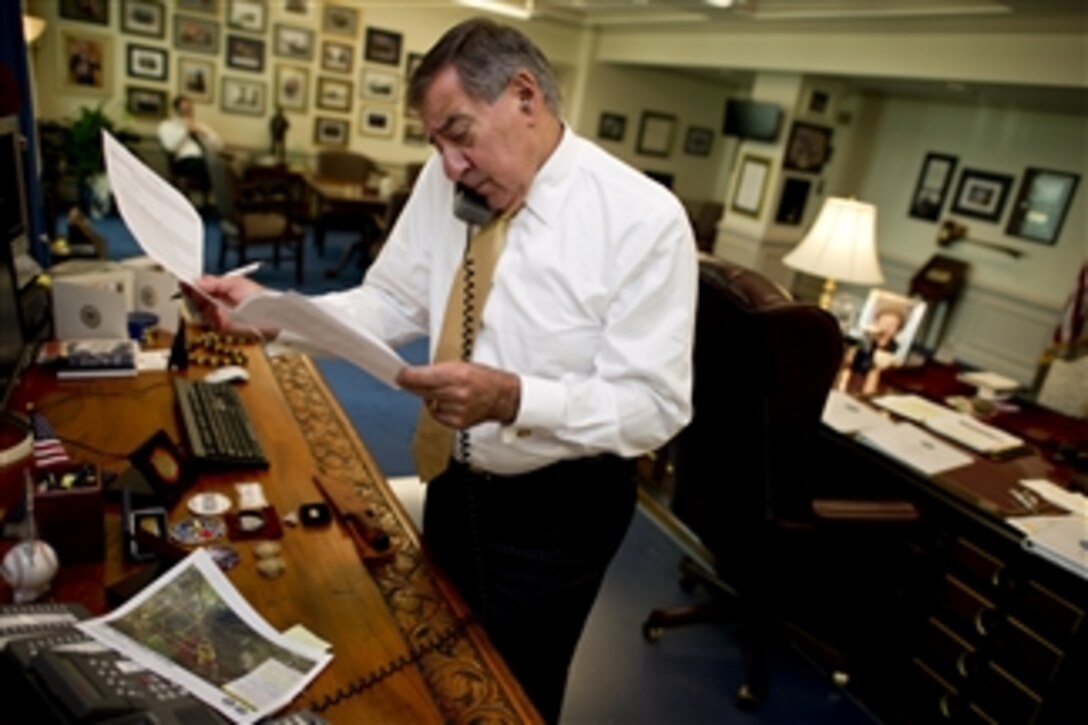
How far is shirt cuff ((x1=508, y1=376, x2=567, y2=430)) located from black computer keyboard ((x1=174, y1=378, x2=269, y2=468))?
0.67 meters

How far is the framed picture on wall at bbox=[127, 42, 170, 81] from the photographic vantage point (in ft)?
23.5

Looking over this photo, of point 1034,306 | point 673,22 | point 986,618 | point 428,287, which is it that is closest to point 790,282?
point 1034,306

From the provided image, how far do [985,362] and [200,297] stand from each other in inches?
290

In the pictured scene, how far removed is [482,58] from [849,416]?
1.80 meters

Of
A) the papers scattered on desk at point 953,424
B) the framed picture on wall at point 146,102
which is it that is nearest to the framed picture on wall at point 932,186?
the papers scattered on desk at point 953,424

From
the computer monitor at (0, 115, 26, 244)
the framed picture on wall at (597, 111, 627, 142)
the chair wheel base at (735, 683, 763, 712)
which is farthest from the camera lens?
the framed picture on wall at (597, 111, 627, 142)

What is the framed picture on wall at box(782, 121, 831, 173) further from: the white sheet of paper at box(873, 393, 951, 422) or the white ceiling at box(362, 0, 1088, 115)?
the white sheet of paper at box(873, 393, 951, 422)

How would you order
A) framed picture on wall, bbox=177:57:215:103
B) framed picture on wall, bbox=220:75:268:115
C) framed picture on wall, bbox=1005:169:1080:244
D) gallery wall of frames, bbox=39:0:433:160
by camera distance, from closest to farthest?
framed picture on wall, bbox=1005:169:1080:244 < gallery wall of frames, bbox=39:0:433:160 < framed picture on wall, bbox=177:57:215:103 < framed picture on wall, bbox=220:75:268:115

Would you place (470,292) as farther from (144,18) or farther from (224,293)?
(144,18)

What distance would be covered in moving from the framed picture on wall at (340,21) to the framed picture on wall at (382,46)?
177 millimetres

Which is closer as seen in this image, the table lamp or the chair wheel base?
the chair wheel base

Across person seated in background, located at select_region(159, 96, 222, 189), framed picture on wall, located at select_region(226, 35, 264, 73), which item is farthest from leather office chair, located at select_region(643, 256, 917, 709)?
framed picture on wall, located at select_region(226, 35, 264, 73)

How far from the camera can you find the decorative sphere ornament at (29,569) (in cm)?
94

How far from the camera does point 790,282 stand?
759 cm
